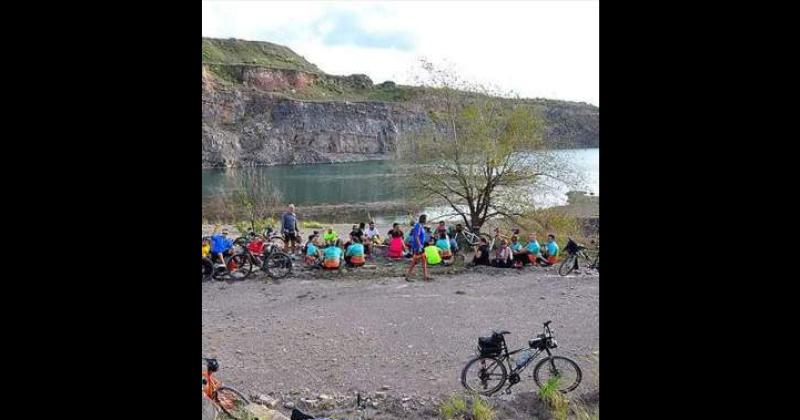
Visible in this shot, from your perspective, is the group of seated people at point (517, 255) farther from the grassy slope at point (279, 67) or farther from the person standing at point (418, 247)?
the grassy slope at point (279, 67)

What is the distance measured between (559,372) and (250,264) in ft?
25.7

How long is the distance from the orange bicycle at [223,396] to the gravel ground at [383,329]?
65 centimetres

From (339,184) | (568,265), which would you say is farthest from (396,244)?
(339,184)

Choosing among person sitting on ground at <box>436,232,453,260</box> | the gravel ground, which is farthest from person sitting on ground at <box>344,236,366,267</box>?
person sitting on ground at <box>436,232,453,260</box>

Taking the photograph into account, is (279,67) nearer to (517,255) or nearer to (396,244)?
(396,244)

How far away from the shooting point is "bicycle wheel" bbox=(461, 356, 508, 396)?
7.14 meters

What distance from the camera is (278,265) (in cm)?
1330

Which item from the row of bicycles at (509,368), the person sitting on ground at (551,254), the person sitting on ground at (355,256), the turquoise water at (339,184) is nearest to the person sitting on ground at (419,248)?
the person sitting on ground at (355,256)
